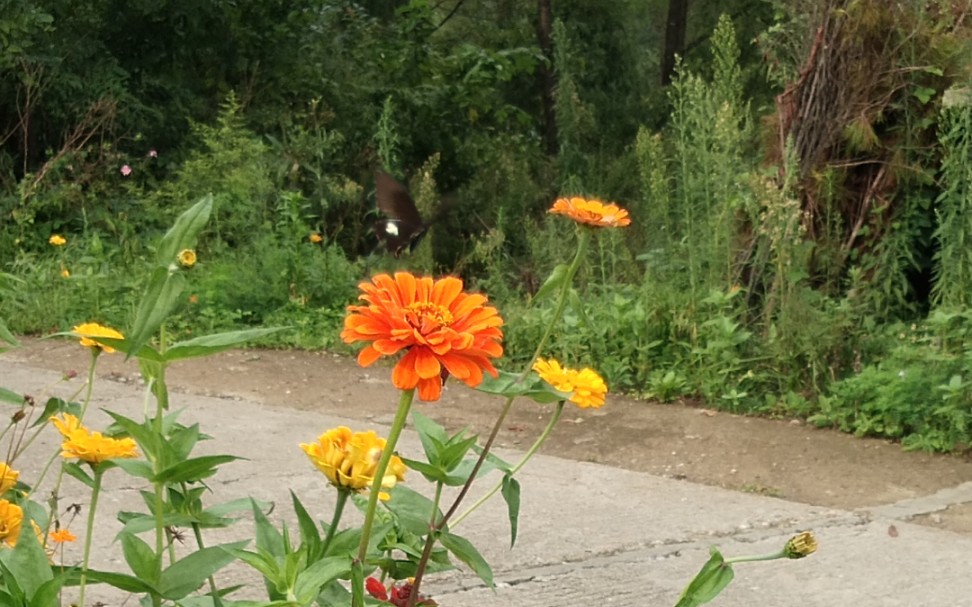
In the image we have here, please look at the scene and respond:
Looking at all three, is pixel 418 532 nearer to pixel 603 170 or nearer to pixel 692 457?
pixel 692 457

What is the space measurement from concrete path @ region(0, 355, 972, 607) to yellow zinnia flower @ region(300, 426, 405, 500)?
1.54 metres

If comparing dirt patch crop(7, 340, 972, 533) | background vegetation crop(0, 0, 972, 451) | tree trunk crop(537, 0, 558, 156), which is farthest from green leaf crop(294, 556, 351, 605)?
tree trunk crop(537, 0, 558, 156)

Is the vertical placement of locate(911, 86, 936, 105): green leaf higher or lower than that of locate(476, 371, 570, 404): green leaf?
lower

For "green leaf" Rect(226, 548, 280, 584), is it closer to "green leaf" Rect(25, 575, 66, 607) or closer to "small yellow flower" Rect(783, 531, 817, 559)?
"green leaf" Rect(25, 575, 66, 607)

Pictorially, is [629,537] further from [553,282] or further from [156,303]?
[156,303]

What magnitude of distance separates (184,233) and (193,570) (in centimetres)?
39

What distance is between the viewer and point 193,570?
1431mm

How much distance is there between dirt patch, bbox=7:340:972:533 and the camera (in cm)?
427

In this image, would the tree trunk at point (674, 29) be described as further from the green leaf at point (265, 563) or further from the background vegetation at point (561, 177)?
the green leaf at point (265, 563)

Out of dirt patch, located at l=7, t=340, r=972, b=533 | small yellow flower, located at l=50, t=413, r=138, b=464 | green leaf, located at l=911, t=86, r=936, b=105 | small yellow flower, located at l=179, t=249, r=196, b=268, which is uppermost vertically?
small yellow flower, located at l=179, t=249, r=196, b=268

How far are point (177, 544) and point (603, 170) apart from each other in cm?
778

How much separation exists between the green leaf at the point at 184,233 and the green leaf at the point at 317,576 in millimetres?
370

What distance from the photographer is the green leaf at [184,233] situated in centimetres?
131

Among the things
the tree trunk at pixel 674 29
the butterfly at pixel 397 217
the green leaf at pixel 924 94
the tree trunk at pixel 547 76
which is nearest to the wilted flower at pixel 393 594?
the green leaf at pixel 924 94
